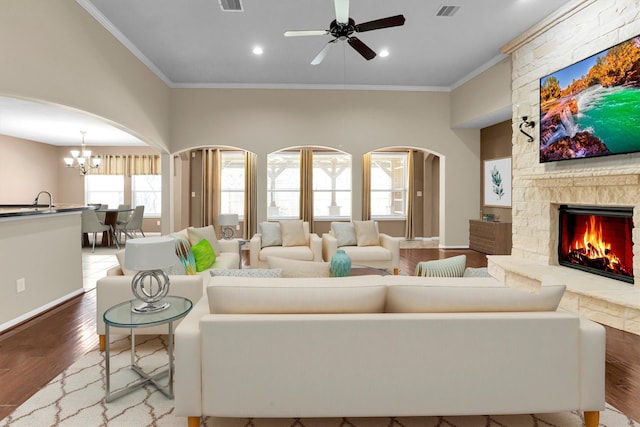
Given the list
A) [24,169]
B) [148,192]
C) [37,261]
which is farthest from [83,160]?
[37,261]

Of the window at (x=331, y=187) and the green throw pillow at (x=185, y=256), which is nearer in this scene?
the green throw pillow at (x=185, y=256)

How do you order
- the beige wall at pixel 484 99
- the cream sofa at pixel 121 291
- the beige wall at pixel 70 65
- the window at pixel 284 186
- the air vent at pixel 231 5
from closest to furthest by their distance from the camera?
the cream sofa at pixel 121 291
the beige wall at pixel 70 65
the air vent at pixel 231 5
the beige wall at pixel 484 99
the window at pixel 284 186

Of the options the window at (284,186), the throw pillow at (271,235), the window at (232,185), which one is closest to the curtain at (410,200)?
the window at (284,186)

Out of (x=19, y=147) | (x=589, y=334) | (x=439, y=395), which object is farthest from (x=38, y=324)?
(x=19, y=147)

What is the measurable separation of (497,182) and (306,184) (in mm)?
4723

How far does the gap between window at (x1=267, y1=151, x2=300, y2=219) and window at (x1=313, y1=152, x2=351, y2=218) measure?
515mm

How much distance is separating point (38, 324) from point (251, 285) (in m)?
2.89

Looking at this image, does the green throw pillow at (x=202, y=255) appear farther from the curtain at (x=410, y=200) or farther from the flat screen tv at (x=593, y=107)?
the curtain at (x=410, y=200)

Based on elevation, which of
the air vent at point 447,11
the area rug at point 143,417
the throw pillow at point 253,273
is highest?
the air vent at point 447,11

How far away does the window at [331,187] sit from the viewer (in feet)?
33.6

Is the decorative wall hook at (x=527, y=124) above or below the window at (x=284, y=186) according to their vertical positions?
above

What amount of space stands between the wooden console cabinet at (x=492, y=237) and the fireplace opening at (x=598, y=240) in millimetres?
1840

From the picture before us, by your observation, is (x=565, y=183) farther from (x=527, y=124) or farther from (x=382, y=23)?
(x=382, y=23)

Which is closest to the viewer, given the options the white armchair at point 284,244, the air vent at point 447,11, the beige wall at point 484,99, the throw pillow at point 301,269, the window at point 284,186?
the throw pillow at point 301,269
